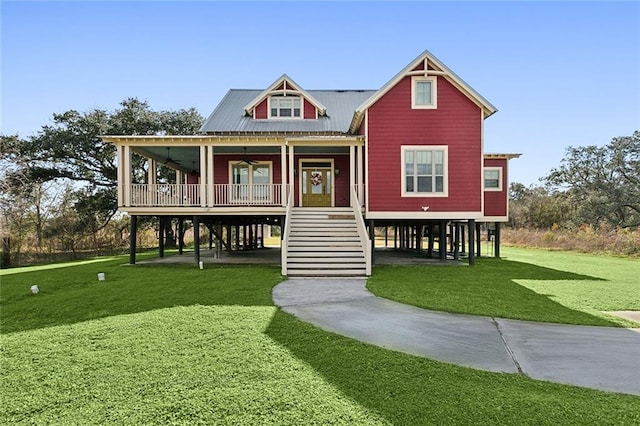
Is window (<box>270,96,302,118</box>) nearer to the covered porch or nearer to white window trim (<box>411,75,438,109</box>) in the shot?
the covered porch

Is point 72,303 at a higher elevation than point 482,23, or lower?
lower

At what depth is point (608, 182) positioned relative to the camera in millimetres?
35562

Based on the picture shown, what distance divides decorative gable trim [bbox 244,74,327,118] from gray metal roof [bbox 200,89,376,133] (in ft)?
1.75

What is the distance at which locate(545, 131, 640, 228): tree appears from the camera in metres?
33.6

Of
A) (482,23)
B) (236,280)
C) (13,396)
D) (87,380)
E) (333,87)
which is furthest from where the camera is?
(333,87)

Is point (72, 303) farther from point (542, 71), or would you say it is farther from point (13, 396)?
point (542, 71)

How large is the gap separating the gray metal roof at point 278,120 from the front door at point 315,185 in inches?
69.3

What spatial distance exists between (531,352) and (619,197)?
37.8 meters

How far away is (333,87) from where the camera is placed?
76.0ft

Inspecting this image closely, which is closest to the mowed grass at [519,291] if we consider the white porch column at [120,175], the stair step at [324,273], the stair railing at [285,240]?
the stair step at [324,273]

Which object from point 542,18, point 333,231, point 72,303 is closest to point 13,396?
point 72,303

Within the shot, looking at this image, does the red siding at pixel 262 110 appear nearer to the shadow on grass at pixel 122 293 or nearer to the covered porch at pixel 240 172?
the covered porch at pixel 240 172

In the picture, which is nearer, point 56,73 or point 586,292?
point 586,292

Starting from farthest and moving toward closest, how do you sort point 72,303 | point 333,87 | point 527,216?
1. point 527,216
2. point 333,87
3. point 72,303
